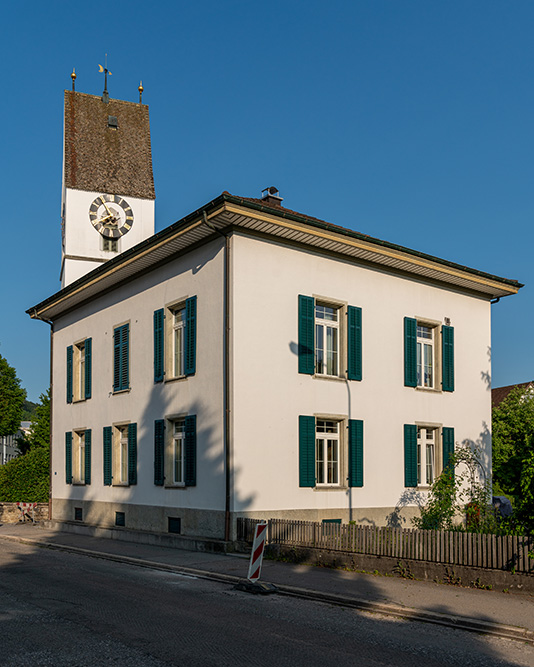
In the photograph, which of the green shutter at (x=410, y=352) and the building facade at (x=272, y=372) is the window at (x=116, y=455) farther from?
the green shutter at (x=410, y=352)

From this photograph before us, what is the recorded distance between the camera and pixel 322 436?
20.2m

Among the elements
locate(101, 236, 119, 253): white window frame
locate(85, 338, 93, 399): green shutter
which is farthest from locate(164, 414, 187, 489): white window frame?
locate(101, 236, 119, 253): white window frame

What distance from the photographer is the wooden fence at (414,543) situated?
11852 millimetres

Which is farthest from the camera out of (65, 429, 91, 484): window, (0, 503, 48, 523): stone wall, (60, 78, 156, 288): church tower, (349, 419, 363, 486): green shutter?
(60, 78, 156, 288): church tower

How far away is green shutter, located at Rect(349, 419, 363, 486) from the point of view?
2048 centimetres

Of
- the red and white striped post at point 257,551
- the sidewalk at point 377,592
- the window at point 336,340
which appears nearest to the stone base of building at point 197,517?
the sidewalk at point 377,592

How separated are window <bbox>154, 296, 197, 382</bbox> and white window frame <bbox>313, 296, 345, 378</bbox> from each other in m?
3.61

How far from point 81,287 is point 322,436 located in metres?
10.3

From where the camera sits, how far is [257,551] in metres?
12.6

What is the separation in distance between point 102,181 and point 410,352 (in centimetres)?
1860

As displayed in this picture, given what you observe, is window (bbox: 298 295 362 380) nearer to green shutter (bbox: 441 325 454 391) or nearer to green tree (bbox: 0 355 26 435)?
green shutter (bbox: 441 325 454 391)

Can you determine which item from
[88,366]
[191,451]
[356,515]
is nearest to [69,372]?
[88,366]

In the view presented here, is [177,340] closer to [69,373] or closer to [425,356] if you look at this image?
[425,356]

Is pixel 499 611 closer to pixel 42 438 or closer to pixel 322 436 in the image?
pixel 322 436
